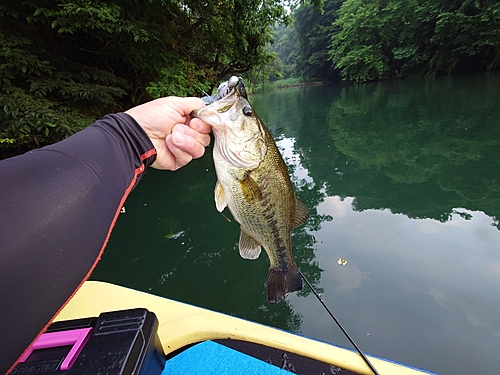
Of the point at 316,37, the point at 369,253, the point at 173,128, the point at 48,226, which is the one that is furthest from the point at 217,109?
the point at 316,37

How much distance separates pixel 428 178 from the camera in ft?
21.4

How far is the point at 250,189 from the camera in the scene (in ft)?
5.60

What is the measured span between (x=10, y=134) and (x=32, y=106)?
646mm

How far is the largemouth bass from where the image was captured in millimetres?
1615

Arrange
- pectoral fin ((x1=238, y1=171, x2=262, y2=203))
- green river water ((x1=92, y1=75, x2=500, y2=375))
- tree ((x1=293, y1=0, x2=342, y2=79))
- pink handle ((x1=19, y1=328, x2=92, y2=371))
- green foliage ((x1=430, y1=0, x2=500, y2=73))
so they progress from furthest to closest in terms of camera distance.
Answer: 1. tree ((x1=293, y1=0, x2=342, y2=79))
2. green foliage ((x1=430, y1=0, x2=500, y2=73))
3. green river water ((x1=92, y1=75, x2=500, y2=375))
4. pectoral fin ((x1=238, y1=171, x2=262, y2=203))
5. pink handle ((x1=19, y1=328, x2=92, y2=371))

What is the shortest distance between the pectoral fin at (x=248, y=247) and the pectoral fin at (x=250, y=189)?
1.05ft

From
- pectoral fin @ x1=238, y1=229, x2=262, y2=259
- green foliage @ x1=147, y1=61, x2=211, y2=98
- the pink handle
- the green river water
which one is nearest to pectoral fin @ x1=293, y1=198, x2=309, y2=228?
pectoral fin @ x1=238, y1=229, x2=262, y2=259

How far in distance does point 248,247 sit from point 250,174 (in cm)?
57

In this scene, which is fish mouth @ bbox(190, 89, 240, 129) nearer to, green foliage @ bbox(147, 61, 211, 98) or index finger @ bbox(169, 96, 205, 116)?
index finger @ bbox(169, 96, 205, 116)

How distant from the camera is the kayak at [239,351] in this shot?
1.59m

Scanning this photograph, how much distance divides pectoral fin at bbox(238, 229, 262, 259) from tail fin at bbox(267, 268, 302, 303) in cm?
18

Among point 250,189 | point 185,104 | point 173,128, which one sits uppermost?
point 185,104

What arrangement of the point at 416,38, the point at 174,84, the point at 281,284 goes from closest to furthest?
the point at 281,284 < the point at 174,84 < the point at 416,38

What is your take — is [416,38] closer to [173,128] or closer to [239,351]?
[173,128]
